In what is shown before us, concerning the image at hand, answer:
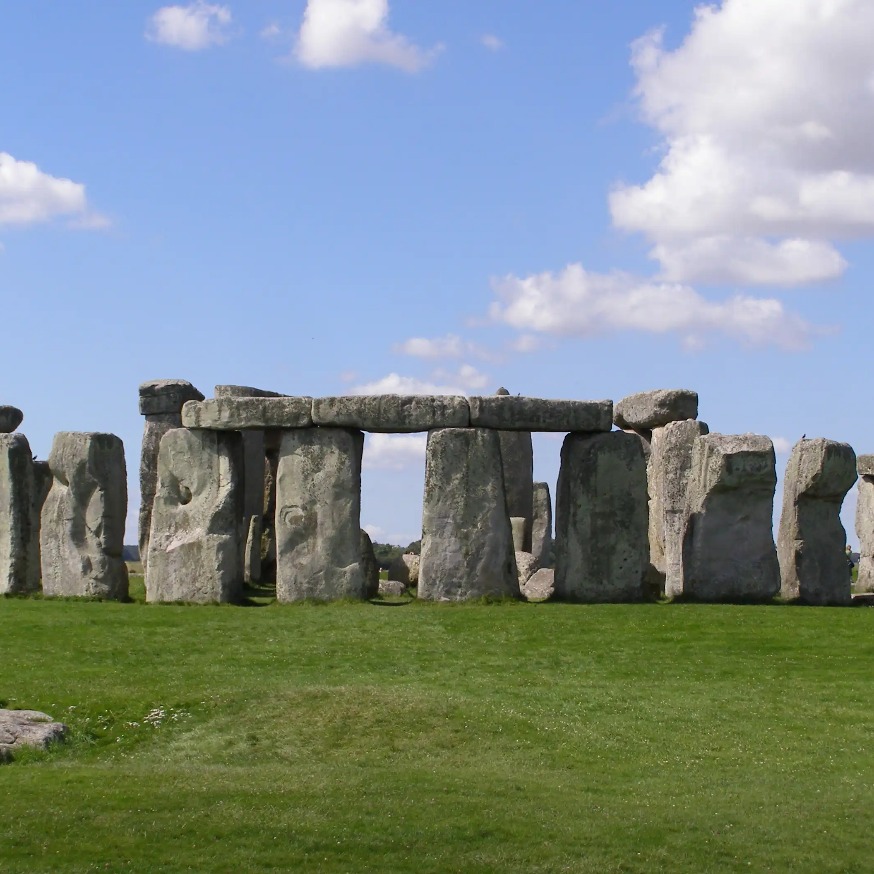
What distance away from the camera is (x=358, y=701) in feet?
50.2

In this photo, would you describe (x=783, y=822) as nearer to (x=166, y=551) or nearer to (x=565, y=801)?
(x=565, y=801)

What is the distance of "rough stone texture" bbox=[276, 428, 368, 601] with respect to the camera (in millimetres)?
23219

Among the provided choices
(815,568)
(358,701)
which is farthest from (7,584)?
(815,568)

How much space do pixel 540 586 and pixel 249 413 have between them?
19.4ft

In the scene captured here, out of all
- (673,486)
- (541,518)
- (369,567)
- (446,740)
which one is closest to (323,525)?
(369,567)

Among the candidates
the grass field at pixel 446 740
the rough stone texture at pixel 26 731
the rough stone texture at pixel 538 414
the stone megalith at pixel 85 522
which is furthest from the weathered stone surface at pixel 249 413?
the rough stone texture at pixel 26 731

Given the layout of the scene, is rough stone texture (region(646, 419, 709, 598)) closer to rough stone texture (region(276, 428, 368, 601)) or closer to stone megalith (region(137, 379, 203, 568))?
rough stone texture (region(276, 428, 368, 601))

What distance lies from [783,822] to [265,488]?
66.0 ft

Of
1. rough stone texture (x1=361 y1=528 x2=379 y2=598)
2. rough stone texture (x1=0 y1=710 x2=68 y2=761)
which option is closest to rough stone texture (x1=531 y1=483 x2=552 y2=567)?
rough stone texture (x1=361 y1=528 x2=379 y2=598)

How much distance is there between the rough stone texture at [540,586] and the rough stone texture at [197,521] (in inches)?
190

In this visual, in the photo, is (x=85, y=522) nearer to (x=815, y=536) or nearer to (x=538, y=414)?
(x=538, y=414)

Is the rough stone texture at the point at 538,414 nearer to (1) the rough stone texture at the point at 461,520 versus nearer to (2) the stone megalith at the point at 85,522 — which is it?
(1) the rough stone texture at the point at 461,520

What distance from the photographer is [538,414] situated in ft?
76.1

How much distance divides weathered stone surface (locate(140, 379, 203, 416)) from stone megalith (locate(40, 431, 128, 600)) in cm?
478
